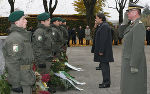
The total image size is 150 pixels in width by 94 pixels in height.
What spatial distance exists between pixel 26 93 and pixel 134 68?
1.85m

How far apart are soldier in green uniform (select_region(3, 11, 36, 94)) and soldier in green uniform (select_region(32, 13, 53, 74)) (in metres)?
2.34

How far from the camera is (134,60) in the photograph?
14.4ft

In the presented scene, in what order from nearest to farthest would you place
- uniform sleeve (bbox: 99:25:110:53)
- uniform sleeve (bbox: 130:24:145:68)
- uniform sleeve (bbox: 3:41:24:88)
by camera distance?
uniform sleeve (bbox: 3:41:24:88), uniform sleeve (bbox: 130:24:145:68), uniform sleeve (bbox: 99:25:110:53)

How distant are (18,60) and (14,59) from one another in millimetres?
58

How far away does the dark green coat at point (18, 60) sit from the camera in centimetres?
356

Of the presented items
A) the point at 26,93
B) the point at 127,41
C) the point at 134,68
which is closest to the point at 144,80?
the point at 134,68

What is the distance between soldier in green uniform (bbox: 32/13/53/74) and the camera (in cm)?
609

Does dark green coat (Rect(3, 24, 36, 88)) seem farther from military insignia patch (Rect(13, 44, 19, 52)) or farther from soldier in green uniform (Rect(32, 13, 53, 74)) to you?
soldier in green uniform (Rect(32, 13, 53, 74))

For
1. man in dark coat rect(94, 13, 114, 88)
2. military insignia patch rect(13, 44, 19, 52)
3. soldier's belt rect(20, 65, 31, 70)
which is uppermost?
military insignia patch rect(13, 44, 19, 52)

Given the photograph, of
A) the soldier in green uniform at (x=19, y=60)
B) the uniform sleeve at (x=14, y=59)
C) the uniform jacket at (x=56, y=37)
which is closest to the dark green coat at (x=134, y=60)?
the soldier in green uniform at (x=19, y=60)

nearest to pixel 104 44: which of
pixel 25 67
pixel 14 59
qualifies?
pixel 25 67

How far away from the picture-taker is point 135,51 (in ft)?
14.4

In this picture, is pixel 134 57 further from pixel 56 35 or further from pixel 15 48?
pixel 56 35

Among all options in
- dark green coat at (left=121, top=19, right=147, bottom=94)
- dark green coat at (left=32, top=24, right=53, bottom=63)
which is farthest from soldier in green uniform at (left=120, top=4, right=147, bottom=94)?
dark green coat at (left=32, top=24, right=53, bottom=63)
